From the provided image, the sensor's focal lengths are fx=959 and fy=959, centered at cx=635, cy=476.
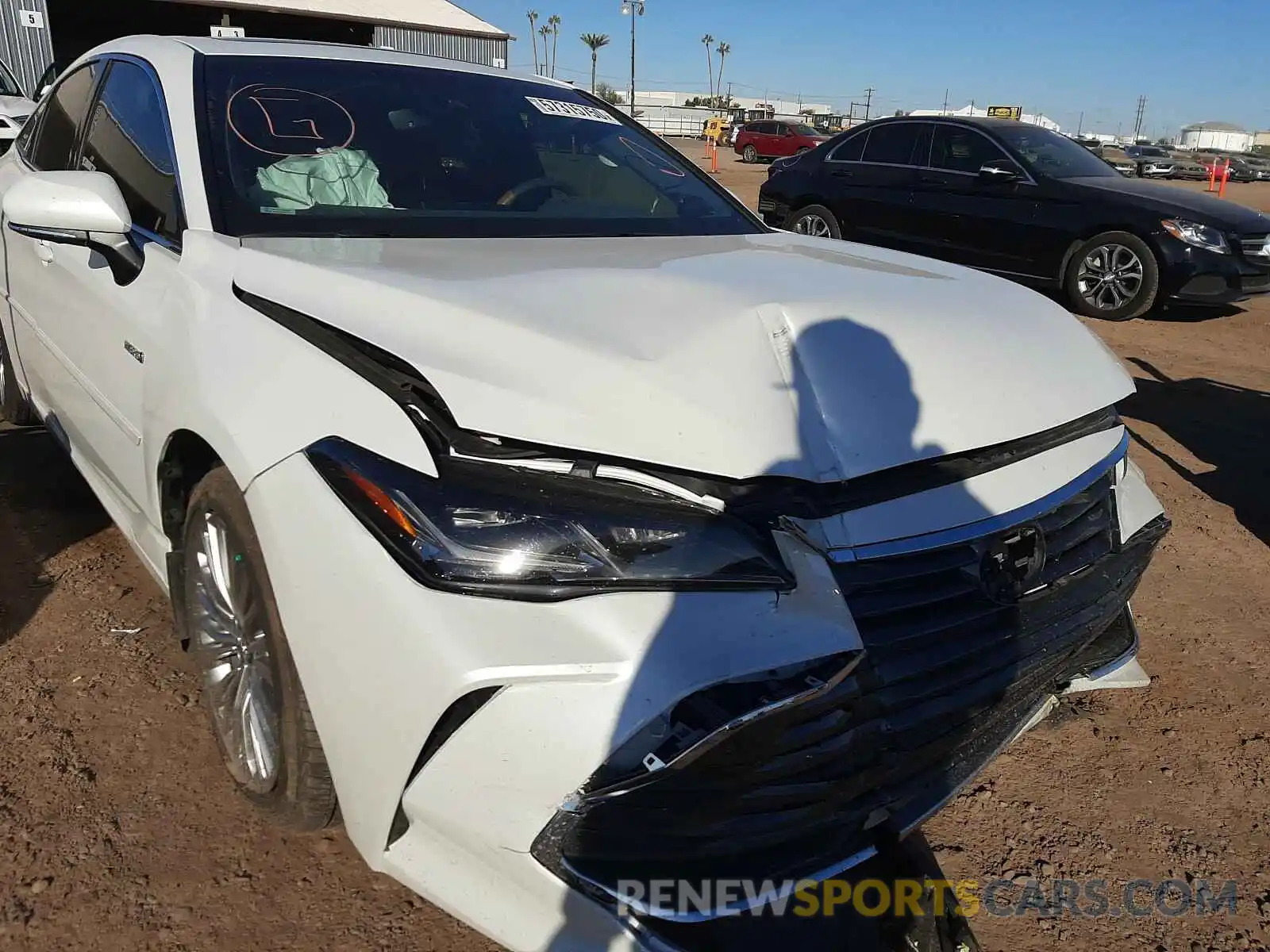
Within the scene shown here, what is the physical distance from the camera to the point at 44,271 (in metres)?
2.92

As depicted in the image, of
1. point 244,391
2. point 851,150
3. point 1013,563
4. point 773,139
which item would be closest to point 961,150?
point 851,150

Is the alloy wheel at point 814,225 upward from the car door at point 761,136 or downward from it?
downward

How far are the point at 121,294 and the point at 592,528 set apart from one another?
157cm

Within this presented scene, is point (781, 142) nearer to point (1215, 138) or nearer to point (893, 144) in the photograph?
point (893, 144)

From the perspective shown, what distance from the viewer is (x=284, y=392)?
5.54ft

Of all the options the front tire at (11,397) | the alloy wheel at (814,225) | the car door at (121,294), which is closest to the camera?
the car door at (121,294)

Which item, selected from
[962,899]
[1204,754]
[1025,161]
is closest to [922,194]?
[1025,161]

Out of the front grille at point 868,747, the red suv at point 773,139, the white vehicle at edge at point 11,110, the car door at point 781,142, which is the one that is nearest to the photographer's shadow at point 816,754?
the front grille at point 868,747

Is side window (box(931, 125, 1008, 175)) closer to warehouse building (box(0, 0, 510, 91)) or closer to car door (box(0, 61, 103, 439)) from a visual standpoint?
car door (box(0, 61, 103, 439))

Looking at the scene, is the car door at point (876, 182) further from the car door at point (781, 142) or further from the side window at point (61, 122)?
the car door at point (781, 142)

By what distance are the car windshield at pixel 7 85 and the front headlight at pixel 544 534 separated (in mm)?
10754

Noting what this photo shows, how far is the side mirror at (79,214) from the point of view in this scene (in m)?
2.24

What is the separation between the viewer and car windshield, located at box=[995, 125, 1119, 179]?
8086mm

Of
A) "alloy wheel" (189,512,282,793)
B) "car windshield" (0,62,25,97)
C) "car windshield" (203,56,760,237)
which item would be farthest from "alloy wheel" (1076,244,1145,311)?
"car windshield" (0,62,25,97)
